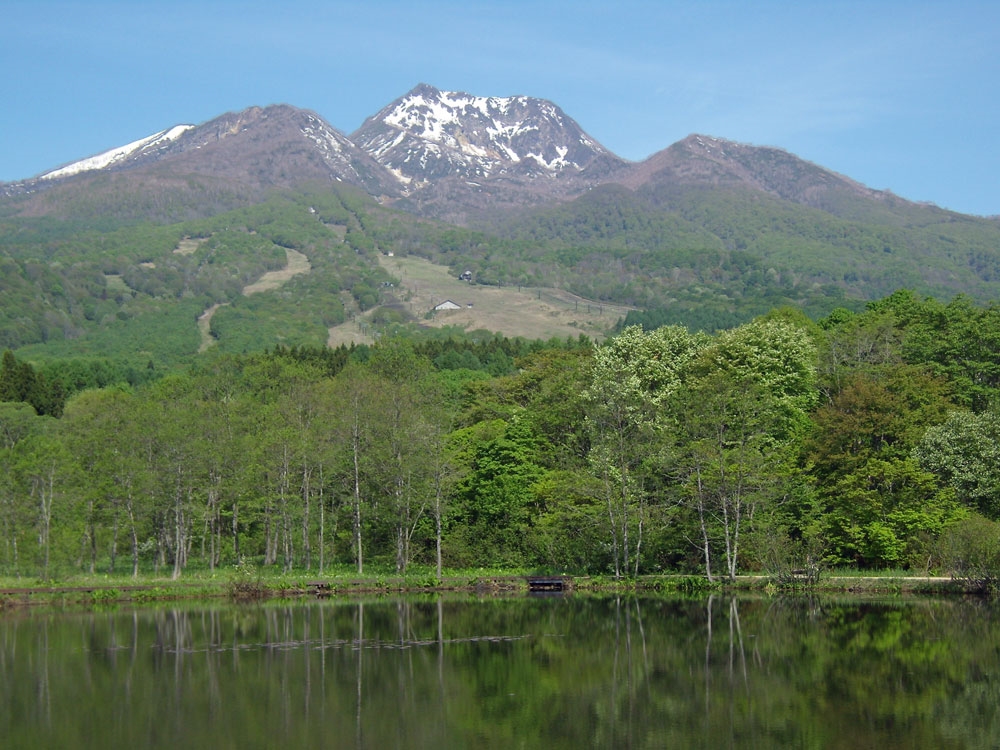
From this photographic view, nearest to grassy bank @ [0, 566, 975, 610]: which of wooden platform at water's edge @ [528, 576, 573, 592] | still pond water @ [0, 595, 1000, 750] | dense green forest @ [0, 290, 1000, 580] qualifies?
wooden platform at water's edge @ [528, 576, 573, 592]

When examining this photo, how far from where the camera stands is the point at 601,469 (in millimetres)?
60000

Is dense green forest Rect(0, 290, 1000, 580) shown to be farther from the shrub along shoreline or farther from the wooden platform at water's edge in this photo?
the wooden platform at water's edge

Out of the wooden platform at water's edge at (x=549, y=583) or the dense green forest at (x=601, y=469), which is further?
the wooden platform at water's edge at (x=549, y=583)

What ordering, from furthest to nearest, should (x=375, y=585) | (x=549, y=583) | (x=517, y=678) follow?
(x=375, y=585) < (x=549, y=583) < (x=517, y=678)

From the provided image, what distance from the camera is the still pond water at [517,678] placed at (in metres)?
25.6

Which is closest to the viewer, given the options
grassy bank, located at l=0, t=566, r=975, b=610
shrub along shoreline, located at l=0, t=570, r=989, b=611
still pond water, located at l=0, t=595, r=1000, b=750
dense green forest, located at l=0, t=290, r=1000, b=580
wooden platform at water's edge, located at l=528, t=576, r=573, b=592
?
still pond water, located at l=0, t=595, r=1000, b=750

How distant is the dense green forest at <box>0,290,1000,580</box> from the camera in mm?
55219

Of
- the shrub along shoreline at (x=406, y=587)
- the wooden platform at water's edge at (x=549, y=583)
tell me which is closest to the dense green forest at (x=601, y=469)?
the shrub along shoreline at (x=406, y=587)

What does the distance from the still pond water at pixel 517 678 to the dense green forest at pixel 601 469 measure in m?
9.33

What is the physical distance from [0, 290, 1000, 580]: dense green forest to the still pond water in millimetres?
9328

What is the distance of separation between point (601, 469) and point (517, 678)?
92.5ft

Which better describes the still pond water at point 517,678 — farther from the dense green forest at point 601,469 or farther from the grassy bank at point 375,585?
the dense green forest at point 601,469

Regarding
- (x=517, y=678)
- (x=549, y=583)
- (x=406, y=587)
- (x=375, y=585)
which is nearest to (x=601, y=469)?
(x=549, y=583)

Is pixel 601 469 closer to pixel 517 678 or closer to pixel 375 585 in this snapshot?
pixel 375 585
